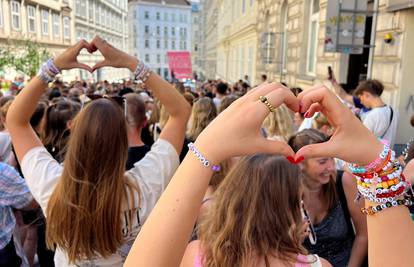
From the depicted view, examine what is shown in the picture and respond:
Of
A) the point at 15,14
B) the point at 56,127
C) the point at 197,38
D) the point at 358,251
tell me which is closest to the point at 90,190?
the point at 358,251

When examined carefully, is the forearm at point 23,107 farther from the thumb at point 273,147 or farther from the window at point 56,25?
the window at point 56,25

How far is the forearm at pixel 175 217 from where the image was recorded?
0.87 m

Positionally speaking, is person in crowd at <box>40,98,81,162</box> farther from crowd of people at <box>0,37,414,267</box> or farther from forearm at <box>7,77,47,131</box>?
forearm at <box>7,77,47,131</box>

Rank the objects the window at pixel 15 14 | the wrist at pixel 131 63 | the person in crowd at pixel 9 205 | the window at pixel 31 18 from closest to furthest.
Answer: the wrist at pixel 131 63
the person in crowd at pixel 9 205
the window at pixel 15 14
the window at pixel 31 18

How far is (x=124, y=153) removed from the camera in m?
1.92

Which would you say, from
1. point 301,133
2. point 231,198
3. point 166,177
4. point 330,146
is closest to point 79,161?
point 166,177

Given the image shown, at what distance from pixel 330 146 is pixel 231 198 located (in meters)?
0.64

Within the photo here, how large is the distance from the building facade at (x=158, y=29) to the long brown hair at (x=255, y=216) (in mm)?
76685

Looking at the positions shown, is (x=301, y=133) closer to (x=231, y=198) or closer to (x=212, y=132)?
(x=231, y=198)

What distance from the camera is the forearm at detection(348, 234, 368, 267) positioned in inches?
88.4

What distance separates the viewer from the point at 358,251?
89.0 inches

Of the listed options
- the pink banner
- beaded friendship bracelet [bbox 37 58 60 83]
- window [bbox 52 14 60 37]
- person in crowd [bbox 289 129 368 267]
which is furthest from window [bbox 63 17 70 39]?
person in crowd [bbox 289 129 368 267]

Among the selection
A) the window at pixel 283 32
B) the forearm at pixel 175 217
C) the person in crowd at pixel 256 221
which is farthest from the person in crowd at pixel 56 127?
the window at pixel 283 32

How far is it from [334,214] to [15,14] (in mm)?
27759
